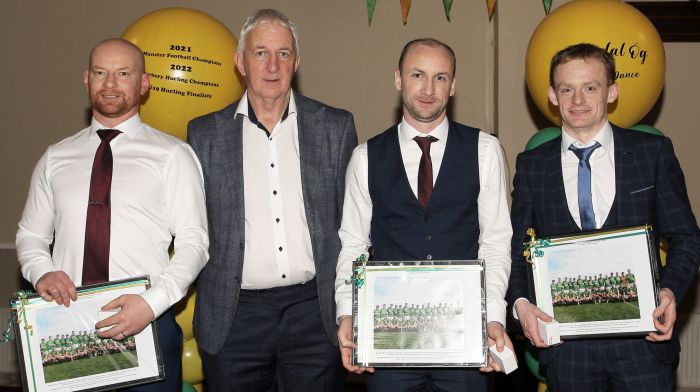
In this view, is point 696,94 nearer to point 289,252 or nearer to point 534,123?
point 534,123

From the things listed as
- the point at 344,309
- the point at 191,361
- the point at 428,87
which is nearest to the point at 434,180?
the point at 428,87

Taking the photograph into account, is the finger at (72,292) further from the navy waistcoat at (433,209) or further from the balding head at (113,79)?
the navy waistcoat at (433,209)

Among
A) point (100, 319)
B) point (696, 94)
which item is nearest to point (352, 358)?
point (100, 319)

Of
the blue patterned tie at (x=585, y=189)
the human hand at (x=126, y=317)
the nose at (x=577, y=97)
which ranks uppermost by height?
the nose at (x=577, y=97)

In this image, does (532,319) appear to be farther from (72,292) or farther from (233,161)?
(72,292)

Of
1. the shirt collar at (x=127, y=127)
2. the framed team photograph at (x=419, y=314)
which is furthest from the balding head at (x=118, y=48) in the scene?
the framed team photograph at (x=419, y=314)

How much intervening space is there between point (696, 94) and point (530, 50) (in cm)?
189

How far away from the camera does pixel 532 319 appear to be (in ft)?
8.50

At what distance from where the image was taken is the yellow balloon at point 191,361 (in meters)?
3.74

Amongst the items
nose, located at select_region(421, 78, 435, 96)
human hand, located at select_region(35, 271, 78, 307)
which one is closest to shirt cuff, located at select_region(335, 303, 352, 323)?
nose, located at select_region(421, 78, 435, 96)

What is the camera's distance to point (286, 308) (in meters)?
2.91

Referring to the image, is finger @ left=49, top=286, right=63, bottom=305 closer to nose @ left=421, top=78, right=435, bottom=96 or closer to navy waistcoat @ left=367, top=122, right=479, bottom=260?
navy waistcoat @ left=367, top=122, right=479, bottom=260

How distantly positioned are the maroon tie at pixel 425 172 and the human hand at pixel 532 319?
498 mm

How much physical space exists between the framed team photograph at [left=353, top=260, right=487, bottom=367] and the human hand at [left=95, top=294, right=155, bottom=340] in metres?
0.72
